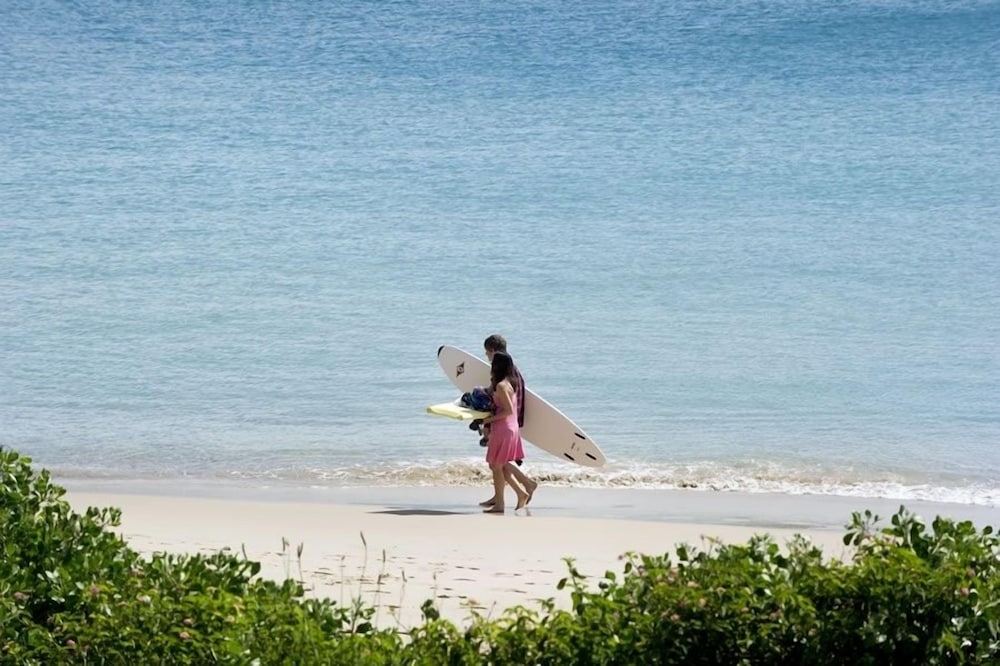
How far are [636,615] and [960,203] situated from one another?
30040mm

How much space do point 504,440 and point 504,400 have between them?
14.7 inches

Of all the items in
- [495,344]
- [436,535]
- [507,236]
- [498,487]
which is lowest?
[436,535]

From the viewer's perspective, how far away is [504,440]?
1262 centimetres

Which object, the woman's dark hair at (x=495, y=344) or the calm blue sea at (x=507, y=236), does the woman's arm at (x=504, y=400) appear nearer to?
the woman's dark hair at (x=495, y=344)

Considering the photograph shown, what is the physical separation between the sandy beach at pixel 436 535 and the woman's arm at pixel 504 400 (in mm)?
845

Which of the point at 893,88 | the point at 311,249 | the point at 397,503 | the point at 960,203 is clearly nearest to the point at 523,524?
the point at 397,503

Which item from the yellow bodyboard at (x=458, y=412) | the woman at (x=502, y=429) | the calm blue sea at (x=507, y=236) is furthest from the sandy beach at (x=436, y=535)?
the calm blue sea at (x=507, y=236)

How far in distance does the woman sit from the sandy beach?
0.84 feet

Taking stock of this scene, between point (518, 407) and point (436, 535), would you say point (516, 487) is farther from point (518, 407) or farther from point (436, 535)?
point (436, 535)

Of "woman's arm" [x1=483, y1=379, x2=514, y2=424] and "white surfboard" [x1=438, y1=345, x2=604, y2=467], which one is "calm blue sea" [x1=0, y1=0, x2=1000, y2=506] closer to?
"white surfboard" [x1=438, y1=345, x2=604, y2=467]

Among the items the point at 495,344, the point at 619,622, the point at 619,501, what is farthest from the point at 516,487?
the point at 619,622

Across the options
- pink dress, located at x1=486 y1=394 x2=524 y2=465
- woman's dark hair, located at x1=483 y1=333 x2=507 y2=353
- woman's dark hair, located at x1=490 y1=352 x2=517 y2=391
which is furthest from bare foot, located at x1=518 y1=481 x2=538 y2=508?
woman's dark hair, located at x1=483 y1=333 x2=507 y2=353

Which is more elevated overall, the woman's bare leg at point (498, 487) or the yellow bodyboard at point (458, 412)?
the yellow bodyboard at point (458, 412)

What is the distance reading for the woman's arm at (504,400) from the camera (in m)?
12.4
